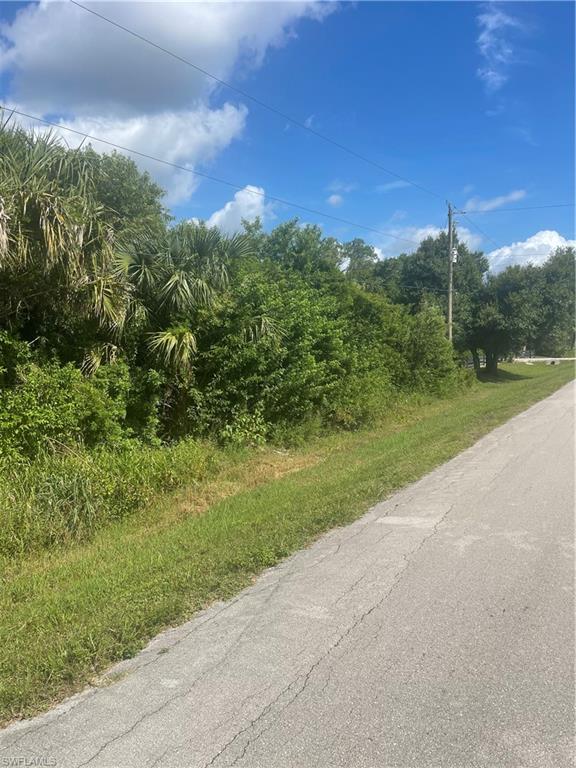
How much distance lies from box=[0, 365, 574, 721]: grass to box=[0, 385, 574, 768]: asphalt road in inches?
9.4

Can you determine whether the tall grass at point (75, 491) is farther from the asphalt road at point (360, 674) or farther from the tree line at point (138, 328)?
the asphalt road at point (360, 674)

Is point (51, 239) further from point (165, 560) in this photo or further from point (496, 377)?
point (496, 377)

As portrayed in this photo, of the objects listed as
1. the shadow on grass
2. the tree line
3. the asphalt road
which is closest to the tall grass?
the tree line

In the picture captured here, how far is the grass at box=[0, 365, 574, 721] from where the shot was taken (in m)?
3.67

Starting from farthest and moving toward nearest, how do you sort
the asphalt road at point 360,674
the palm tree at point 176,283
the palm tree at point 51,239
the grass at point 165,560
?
the palm tree at point 176,283
the palm tree at point 51,239
the grass at point 165,560
the asphalt road at point 360,674

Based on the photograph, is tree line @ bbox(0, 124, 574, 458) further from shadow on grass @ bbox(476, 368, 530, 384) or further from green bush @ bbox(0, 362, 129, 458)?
shadow on grass @ bbox(476, 368, 530, 384)

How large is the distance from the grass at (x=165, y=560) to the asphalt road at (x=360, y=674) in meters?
0.24

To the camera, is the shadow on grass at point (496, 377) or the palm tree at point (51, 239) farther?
the shadow on grass at point (496, 377)

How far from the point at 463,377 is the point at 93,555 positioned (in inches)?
955

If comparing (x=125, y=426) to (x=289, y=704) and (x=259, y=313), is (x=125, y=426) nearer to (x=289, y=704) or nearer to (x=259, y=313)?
(x=259, y=313)

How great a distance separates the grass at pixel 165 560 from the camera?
3674 mm

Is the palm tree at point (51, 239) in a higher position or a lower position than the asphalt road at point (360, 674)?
higher

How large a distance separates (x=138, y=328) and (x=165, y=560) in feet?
18.9

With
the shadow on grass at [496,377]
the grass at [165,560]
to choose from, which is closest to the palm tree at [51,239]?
the grass at [165,560]
